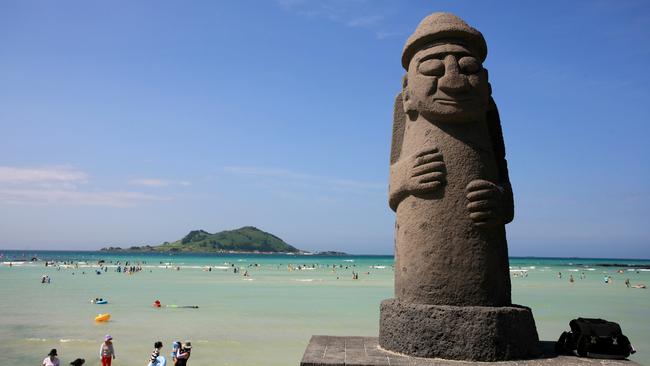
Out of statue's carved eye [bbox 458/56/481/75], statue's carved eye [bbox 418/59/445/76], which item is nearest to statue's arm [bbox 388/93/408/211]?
statue's carved eye [bbox 418/59/445/76]

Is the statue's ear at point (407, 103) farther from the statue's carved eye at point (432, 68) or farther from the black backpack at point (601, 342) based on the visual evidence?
the black backpack at point (601, 342)

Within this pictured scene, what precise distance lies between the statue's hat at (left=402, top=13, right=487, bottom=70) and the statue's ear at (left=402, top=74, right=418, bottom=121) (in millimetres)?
306

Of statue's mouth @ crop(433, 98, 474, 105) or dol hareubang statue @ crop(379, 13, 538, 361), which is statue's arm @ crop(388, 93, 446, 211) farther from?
statue's mouth @ crop(433, 98, 474, 105)

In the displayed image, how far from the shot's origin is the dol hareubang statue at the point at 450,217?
208 inches

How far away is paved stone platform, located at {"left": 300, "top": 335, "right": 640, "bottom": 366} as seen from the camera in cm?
504

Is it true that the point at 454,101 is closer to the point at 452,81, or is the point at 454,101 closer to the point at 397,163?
the point at 452,81

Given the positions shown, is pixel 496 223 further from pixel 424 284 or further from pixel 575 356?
pixel 575 356

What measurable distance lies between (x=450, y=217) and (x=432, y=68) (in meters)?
1.59

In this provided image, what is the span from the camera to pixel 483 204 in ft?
18.2

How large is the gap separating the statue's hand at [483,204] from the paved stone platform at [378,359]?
136 cm

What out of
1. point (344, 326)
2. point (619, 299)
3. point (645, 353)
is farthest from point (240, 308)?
point (619, 299)

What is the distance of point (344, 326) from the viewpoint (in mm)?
15953

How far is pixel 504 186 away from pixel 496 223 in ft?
1.70

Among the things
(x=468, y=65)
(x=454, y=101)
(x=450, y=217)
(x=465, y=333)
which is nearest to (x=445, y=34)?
(x=468, y=65)
